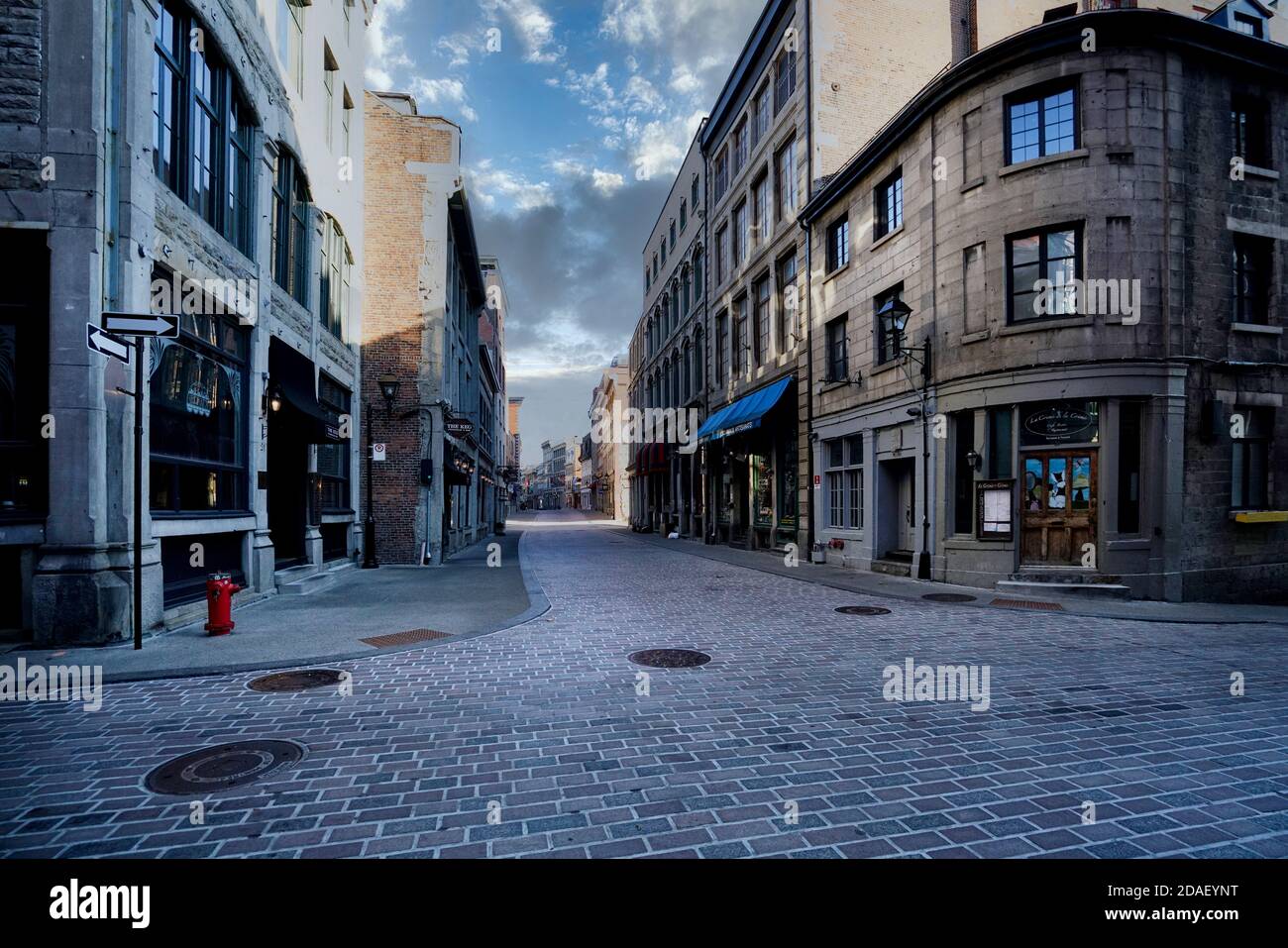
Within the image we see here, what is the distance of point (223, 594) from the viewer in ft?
27.3

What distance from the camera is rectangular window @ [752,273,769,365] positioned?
2402cm

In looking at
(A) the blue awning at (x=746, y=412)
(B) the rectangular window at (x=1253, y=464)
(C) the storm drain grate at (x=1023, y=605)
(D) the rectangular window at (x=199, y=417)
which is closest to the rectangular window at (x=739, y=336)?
(A) the blue awning at (x=746, y=412)

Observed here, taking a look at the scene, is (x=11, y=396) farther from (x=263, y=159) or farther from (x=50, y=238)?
(x=263, y=159)

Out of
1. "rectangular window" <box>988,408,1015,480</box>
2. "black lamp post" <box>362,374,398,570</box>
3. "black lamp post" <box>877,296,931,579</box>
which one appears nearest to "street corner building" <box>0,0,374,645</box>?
"black lamp post" <box>362,374,398,570</box>

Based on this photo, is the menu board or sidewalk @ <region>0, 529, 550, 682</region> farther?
the menu board

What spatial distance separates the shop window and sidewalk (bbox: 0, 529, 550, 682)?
617 centimetres

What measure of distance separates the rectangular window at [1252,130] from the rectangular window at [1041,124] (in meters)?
3.59

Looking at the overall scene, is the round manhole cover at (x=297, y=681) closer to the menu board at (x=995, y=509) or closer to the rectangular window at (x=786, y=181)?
the menu board at (x=995, y=509)

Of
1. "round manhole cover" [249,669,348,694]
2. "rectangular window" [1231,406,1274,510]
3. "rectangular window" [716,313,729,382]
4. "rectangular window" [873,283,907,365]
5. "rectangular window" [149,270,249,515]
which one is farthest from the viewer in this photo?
"rectangular window" [716,313,729,382]

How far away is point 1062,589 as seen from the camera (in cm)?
1235

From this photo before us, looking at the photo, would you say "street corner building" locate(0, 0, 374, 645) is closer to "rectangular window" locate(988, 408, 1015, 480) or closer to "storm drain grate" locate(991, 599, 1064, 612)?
"storm drain grate" locate(991, 599, 1064, 612)

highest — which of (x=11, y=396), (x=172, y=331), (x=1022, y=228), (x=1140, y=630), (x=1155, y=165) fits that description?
(x=1155, y=165)

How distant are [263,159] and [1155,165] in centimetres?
1658
